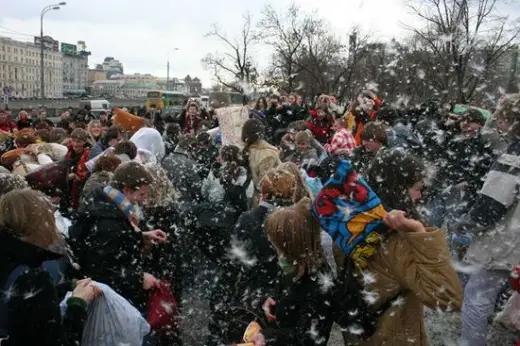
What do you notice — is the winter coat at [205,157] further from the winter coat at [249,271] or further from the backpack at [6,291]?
the backpack at [6,291]

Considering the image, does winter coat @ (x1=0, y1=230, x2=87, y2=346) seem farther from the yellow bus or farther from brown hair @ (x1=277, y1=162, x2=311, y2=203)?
the yellow bus

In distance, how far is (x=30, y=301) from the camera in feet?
6.73

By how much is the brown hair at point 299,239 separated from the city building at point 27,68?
127 metres

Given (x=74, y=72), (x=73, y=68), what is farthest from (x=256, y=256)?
(x=74, y=72)

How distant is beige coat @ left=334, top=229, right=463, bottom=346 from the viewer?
6.17ft

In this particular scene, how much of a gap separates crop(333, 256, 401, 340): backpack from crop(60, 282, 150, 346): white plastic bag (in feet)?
3.59

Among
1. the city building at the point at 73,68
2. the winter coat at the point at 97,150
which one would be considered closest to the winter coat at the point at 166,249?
the winter coat at the point at 97,150

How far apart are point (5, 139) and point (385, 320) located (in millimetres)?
6637

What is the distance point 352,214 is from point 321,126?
19.0ft

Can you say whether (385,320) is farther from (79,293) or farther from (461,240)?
(461,240)

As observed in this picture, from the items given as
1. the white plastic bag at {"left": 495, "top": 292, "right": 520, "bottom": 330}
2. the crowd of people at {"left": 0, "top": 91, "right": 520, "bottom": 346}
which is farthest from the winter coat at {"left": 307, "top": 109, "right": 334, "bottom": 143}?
the white plastic bag at {"left": 495, "top": 292, "right": 520, "bottom": 330}

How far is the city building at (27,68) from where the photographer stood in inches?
4742

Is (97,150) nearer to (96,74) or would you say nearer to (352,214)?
(352,214)

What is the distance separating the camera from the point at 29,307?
204 cm
